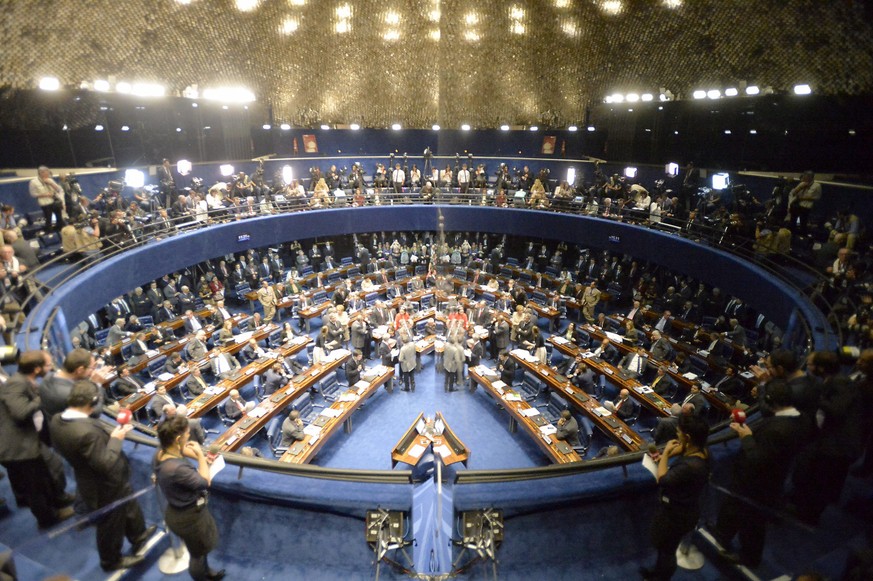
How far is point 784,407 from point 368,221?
18.4 metres

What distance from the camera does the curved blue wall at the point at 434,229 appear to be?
10.0 m

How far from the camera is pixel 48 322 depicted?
746cm

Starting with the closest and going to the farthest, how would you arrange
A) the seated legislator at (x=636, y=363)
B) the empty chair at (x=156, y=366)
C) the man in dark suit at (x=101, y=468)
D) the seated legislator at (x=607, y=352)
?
the man in dark suit at (x=101, y=468)
the seated legislator at (x=636, y=363)
the empty chair at (x=156, y=366)
the seated legislator at (x=607, y=352)

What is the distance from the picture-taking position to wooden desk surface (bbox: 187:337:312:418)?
949 cm

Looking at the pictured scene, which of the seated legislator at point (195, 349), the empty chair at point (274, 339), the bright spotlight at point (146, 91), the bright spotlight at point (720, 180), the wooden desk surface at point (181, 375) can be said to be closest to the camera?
the wooden desk surface at point (181, 375)

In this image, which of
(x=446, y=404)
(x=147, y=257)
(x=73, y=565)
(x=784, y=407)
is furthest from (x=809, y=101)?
(x=147, y=257)

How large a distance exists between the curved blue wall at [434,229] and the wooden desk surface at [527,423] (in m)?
4.33

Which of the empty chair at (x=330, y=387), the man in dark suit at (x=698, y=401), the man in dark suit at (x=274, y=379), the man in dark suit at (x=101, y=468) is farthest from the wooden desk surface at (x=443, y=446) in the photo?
the man in dark suit at (x=698, y=401)

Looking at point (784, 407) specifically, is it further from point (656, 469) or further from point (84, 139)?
point (84, 139)

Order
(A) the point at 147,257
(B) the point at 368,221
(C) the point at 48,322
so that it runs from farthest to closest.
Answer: (B) the point at 368,221 → (A) the point at 147,257 → (C) the point at 48,322

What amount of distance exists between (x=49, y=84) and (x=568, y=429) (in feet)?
67.5

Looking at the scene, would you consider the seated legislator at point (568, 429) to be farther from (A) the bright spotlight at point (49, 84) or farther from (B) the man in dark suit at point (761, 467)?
(A) the bright spotlight at point (49, 84)

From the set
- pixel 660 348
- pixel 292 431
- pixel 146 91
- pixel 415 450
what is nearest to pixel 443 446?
pixel 415 450

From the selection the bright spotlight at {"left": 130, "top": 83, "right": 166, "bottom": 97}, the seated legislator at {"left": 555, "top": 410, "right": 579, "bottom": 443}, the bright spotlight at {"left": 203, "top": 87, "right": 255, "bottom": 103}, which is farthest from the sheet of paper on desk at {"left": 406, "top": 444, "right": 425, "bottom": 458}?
the bright spotlight at {"left": 203, "top": 87, "right": 255, "bottom": 103}
